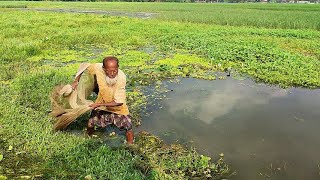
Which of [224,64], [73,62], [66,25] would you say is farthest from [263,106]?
[66,25]

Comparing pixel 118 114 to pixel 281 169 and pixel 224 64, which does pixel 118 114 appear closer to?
pixel 281 169

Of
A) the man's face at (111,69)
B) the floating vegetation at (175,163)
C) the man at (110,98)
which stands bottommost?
the floating vegetation at (175,163)

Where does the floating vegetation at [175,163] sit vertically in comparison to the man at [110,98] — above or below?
below

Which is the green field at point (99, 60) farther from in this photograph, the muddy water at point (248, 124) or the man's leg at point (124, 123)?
the muddy water at point (248, 124)

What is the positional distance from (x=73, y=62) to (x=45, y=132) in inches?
193

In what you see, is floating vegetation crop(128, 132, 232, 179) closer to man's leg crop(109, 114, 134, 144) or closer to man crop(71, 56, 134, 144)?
man's leg crop(109, 114, 134, 144)

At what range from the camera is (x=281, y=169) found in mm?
4078

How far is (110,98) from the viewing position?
4.60 m

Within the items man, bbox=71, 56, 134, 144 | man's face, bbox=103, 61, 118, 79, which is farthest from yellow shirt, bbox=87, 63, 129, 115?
man's face, bbox=103, 61, 118, 79

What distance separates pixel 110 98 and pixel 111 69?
50 centimetres

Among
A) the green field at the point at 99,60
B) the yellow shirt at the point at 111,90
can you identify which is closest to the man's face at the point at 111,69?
the yellow shirt at the point at 111,90

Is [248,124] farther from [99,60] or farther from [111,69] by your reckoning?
[99,60]

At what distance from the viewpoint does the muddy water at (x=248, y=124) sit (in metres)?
4.23

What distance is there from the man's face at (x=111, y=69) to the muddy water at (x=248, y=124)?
1217 mm
